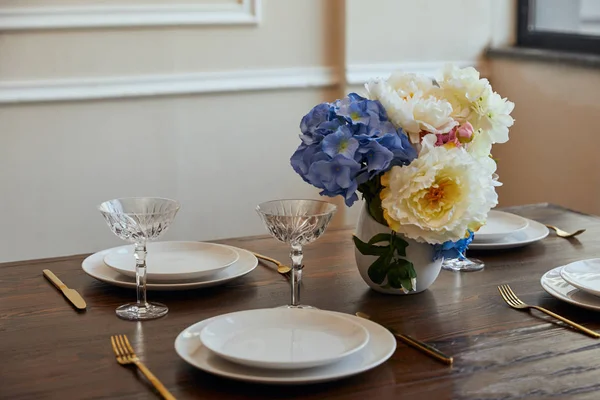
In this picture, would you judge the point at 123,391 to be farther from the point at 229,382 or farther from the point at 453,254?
the point at 453,254

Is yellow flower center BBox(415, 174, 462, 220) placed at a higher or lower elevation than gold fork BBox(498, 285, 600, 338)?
higher

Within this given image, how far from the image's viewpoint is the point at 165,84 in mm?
2891

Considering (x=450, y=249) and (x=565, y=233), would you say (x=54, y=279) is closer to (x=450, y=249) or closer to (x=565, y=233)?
(x=450, y=249)

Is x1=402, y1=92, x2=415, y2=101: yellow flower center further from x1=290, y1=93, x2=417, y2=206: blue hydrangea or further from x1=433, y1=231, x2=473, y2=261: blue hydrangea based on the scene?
x1=433, y1=231, x2=473, y2=261: blue hydrangea

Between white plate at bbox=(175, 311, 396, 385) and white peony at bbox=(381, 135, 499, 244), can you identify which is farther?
white peony at bbox=(381, 135, 499, 244)

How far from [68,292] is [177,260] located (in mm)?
219

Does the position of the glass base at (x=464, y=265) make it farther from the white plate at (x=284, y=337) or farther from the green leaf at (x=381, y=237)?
the white plate at (x=284, y=337)

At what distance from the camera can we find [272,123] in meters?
3.09

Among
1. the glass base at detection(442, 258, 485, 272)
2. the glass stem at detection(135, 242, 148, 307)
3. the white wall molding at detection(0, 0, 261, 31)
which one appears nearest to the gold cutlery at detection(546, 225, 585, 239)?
the glass base at detection(442, 258, 485, 272)

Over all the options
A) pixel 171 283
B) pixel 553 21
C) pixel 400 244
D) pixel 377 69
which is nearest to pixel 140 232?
pixel 171 283

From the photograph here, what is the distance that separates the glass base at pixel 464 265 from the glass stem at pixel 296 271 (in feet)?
1.24

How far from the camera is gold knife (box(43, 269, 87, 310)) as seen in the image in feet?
4.42

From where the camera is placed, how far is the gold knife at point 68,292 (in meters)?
1.35

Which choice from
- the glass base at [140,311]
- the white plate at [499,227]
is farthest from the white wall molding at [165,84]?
the glass base at [140,311]
